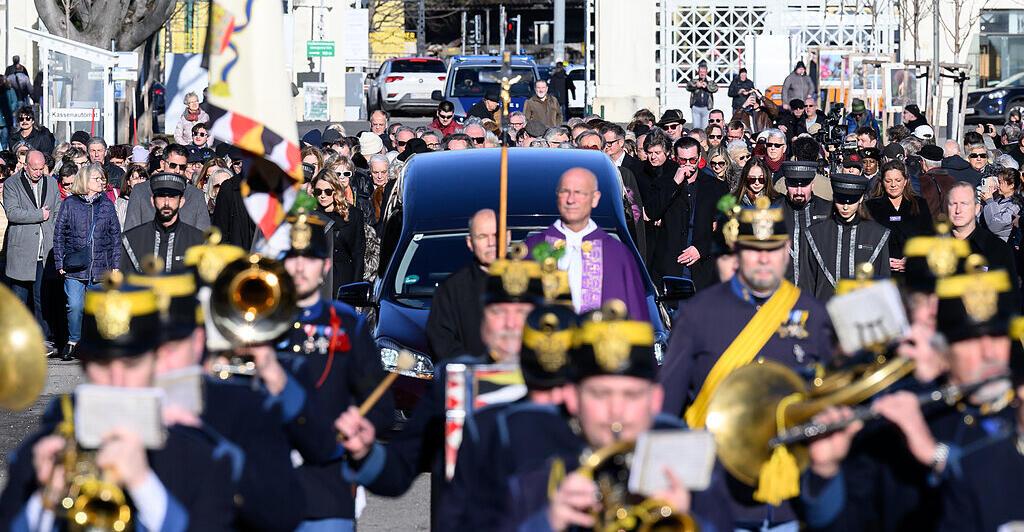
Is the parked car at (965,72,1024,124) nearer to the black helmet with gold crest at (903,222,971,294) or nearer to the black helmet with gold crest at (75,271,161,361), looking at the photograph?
the black helmet with gold crest at (903,222,971,294)

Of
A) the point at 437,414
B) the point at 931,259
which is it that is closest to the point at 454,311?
the point at 437,414

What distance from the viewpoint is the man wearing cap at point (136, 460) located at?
498 centimetres

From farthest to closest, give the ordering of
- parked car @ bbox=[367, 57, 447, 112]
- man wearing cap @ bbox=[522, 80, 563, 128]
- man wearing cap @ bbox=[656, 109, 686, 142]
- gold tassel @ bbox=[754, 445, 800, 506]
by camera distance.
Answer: parked car @ bbox=[367, 57, 447, 112] < man wearing cap @ bbox=[522, 80, 563, 128] < man wearing cap @ bbox=[656, 109, 686, 142] < gold tassel @ bbox=[754, 445, 800, 506]

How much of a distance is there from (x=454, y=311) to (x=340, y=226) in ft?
17.7

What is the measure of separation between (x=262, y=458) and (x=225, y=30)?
2.92m

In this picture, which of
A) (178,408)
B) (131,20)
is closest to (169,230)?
(178,408)

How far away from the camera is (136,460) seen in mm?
4875

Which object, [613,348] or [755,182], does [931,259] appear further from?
[755,182]

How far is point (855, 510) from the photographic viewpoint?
5.78 meters

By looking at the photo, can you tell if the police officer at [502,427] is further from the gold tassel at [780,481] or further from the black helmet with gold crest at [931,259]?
the black helmet with gold crest at [931,259]

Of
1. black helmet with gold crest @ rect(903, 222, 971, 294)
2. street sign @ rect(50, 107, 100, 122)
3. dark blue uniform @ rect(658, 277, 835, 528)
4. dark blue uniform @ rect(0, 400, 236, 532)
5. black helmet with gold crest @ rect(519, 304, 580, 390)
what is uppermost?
street sign @ rect(50, 107, 100, 122)

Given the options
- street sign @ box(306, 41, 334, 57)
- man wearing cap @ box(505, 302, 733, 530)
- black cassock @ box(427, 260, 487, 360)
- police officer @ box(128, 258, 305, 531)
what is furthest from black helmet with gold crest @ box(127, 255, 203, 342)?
street sign @ box(306, 41, 334, 57)

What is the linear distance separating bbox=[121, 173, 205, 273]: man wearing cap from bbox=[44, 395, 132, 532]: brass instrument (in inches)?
306

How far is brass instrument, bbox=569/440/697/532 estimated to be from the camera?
4.70 m
